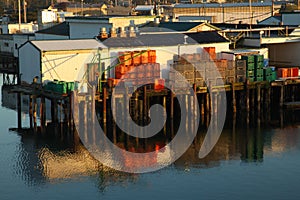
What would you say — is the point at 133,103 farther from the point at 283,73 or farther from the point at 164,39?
the point at 283,73

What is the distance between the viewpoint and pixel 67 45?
34156 mm

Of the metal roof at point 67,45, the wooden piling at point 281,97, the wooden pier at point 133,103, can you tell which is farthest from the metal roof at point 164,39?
the wooden piling at point 281,97

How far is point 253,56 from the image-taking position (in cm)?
3553

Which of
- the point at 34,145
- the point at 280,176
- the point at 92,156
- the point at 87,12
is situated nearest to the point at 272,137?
the point at 280,176

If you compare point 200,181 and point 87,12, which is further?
point 87,12

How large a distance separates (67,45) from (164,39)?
17.2 ft

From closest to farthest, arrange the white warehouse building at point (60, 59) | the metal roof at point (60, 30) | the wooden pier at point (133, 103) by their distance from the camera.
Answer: the wooden pier at point (133, 103) < the white warehouse building at point (60, 59) < the metal roof at point (60, 30)

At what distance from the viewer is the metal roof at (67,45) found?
33312mm

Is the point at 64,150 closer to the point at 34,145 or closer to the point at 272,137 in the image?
the point at 34,145

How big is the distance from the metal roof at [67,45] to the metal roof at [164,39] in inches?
25.2

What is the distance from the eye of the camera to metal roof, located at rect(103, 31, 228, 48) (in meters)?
34.9

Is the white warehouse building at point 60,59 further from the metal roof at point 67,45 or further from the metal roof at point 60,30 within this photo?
the metal roof at point 60,30

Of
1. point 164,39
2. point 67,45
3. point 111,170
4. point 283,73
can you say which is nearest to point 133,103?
point 67,45

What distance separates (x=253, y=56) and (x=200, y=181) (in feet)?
43.7
